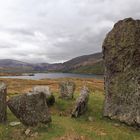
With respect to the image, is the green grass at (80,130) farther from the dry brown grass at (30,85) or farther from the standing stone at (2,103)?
the dry brown grass at (30,85)

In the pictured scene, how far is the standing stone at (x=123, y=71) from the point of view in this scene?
2416 cm

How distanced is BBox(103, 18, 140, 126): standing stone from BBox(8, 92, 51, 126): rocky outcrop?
23.8 ft

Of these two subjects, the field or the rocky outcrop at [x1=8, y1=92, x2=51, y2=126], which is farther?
the rocky outcrop at [x1=8, y1=92, x2=51, y2=126]

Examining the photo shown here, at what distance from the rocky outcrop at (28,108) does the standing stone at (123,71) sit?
7.26 meters

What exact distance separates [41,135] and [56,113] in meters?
9.28

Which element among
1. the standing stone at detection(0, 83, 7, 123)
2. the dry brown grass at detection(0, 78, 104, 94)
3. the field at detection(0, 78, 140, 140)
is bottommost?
the field at detection(0, 78, 140, 140)

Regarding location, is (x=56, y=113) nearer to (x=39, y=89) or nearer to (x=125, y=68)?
(x=39, y=89)

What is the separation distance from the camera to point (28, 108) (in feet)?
71.1

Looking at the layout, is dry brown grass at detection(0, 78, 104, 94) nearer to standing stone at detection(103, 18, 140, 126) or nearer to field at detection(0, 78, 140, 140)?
standing stone at detection(103, 18, 140, 126)

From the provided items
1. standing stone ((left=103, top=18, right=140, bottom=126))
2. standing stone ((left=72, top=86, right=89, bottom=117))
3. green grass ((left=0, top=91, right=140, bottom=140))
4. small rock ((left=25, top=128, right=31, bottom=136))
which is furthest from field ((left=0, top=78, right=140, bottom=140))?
standing stone ((left=103, top=18, right=140, bottom=126))

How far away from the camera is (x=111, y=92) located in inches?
1019

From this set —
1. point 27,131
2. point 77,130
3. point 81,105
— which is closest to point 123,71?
point 81,105

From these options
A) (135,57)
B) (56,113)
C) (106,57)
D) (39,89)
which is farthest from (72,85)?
(135,57)

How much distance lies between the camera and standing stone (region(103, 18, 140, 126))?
79.3 ft
